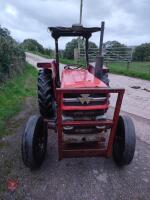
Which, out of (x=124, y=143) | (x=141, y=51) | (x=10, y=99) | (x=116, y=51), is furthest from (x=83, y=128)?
(x=141, y=51)

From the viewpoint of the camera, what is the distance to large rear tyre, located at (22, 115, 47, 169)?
3348 millimetres

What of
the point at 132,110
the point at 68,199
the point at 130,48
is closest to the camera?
the point at 68,199

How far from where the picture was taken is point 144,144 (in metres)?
4.48

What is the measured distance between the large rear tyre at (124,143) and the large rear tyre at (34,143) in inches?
41.4

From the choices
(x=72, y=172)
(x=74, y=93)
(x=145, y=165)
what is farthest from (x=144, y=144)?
(x=74, y=93)

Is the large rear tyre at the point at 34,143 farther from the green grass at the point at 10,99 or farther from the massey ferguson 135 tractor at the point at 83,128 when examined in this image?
the green grass at the point at 10,99

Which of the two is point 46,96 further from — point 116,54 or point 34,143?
point 116,54

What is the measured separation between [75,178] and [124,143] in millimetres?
787

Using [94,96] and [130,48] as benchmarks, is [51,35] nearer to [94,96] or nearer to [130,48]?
[94,96]

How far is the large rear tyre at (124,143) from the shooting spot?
3451 millimetres

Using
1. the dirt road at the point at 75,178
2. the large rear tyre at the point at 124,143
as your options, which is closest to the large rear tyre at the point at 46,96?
the dirt road at the point at 75,178

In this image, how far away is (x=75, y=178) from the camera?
340 centimetres

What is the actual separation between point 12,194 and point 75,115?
1204 millimetres

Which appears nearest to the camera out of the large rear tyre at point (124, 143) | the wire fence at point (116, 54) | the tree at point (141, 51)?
the large rear tyre at point (124, 143)
